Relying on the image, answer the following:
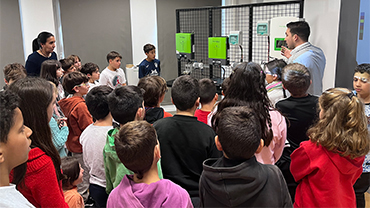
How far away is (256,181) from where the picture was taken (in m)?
1.10

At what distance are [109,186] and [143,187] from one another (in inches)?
24.8

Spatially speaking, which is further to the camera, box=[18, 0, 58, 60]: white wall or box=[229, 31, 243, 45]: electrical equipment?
box=[18, 0, 58, 60]: white wall

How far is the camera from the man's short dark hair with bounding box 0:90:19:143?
93 cm

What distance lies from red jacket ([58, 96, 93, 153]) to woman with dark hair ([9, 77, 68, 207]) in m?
1.01

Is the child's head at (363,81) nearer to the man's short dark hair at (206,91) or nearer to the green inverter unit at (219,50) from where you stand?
the man's short dark hair at (206,91)

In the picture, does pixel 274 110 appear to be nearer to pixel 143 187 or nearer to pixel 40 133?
pixel 143 187

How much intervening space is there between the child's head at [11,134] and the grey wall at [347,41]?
3.26m

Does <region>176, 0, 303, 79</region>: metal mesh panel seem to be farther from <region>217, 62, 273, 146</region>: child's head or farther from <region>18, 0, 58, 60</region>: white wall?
<region>217, 62, 273, 146</region>: child's head

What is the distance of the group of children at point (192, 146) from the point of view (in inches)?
44.3

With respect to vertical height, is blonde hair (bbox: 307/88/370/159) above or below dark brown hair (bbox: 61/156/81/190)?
above

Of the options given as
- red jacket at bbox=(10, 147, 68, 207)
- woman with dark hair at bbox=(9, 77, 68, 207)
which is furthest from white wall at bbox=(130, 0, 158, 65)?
red jacket at bbox=(10, 147, 68, 207)

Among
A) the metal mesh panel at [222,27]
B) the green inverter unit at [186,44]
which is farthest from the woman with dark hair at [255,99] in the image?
the metal mesh panel at [222,27]

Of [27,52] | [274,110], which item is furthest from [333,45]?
[27,52]

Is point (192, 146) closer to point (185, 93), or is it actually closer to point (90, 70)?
point (185, 93)
